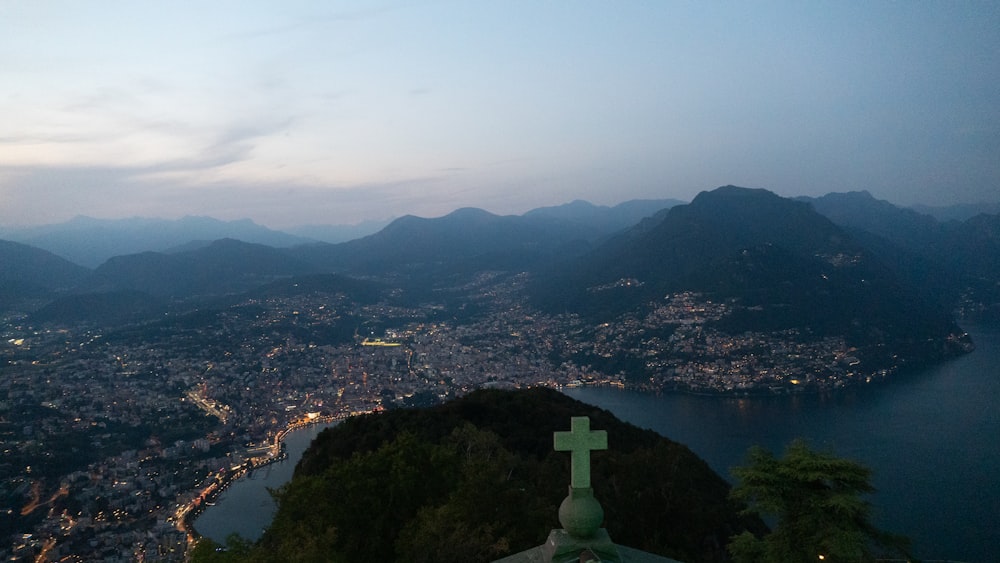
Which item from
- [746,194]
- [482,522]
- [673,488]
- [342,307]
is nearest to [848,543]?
[482,522]

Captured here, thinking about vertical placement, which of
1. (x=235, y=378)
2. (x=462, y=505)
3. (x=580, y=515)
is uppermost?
(x=580, y=515)

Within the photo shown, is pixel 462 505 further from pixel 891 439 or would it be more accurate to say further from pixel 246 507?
pixel 891 439

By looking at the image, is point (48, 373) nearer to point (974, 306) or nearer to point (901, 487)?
point (901, 487)

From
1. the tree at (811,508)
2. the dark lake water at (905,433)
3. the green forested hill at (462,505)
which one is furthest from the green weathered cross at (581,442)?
the dark lake water at (905,433)

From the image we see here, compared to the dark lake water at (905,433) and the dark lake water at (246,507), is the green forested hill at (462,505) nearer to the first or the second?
the dark lake water at (246,507)

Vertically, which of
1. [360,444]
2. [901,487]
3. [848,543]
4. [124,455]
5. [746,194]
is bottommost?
[901,487]

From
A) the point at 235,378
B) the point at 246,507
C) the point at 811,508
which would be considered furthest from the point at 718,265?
the point at 811,508
